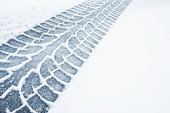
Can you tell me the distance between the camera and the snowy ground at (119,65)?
1543 millimetres

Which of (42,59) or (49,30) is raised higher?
(49,30)

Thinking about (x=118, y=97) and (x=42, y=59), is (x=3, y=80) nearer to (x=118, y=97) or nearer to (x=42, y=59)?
(x=42, y=59)

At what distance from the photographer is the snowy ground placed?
5.06 feet

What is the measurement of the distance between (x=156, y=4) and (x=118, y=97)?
392cm

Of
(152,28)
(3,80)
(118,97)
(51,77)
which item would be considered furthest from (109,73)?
(152,28)

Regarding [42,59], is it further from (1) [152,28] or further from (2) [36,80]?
(1) [152,28]

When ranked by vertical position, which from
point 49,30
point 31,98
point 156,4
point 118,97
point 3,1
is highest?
point 156,4

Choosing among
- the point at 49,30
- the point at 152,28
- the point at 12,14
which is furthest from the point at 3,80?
the point at 152,28

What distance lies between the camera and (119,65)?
207 cm

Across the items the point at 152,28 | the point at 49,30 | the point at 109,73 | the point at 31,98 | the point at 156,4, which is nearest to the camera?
the point at 31,98

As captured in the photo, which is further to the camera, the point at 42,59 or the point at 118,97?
the point at 42,59

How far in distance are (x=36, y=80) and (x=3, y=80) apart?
1.12 feet

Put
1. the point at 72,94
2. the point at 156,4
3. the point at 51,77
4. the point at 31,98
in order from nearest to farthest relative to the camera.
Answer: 1. the point at 31,98
2. the point at 72,94
3. the point at 51,77
4. the point at 156,4

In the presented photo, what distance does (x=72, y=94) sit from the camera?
1.59 meters
